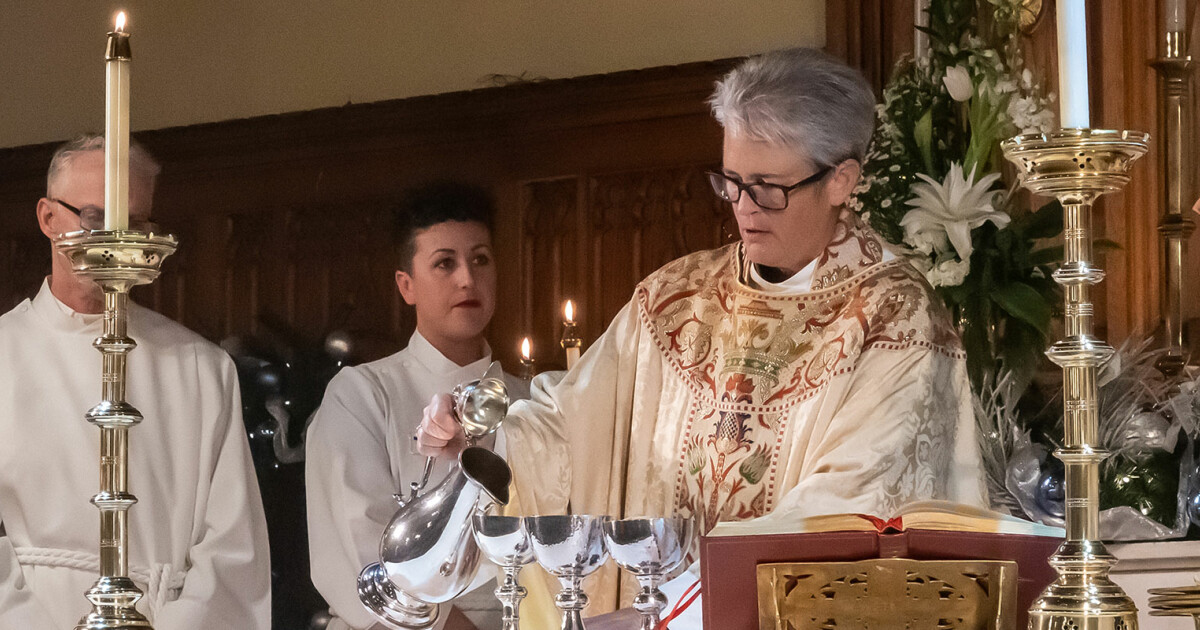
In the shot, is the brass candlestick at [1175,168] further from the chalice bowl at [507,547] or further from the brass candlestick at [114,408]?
the brass candlestick at [114,408]

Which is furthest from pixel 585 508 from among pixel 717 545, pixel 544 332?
pixel 717 545

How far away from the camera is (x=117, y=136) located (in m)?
1.71

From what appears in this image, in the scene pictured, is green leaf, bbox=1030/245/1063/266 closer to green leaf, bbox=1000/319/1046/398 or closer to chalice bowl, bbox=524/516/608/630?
green leaf, bbox=1000/319/1046/398

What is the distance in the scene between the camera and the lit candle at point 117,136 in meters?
1.71

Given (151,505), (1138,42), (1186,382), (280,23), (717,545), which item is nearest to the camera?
(717,545)

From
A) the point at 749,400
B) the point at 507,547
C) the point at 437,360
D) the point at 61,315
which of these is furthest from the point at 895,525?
the point at 61,315

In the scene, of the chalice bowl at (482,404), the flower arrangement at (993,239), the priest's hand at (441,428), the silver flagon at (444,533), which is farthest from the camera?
the flower arrangement at (993,239)

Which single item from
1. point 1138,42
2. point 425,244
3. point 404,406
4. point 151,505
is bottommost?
point 151,505

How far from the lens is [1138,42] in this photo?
3.23m

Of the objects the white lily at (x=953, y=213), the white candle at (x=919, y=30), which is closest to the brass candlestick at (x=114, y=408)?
the white lily at (x=953, y=213)

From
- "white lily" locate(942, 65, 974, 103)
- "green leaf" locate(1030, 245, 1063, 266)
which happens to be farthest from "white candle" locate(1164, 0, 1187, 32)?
"green leaf" locate(1030, 245, 1063, 266)

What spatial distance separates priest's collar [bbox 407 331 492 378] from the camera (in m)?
3.48

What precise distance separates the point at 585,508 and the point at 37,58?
1857 millimetres

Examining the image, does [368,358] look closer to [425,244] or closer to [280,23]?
[425,244]
